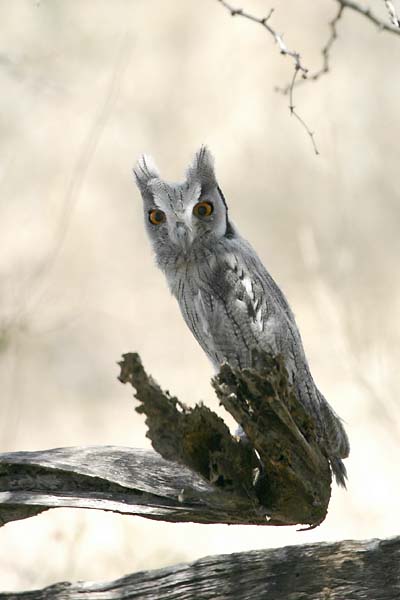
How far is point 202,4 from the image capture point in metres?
9.55

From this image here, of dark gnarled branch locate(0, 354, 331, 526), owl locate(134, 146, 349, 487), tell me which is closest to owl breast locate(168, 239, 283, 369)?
owl locate(134, 146, 349, 487)

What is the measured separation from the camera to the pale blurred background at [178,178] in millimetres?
8039

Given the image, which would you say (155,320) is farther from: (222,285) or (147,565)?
(222,285)

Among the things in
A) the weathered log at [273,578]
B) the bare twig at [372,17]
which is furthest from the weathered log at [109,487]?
the bare twig at [372,17]

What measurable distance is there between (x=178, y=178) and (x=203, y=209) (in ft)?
13.5

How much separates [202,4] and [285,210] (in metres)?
2.20

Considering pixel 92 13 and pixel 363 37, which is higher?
pixel 92 13

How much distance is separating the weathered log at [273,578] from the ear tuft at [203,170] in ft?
4.40

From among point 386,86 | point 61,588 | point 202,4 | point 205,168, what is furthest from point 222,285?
point 202,4

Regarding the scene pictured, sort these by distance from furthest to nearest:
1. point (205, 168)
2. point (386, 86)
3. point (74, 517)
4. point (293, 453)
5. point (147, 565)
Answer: point (386, 86), point (74, 517), point (147, 565), point (205, 168), point (293, 453)

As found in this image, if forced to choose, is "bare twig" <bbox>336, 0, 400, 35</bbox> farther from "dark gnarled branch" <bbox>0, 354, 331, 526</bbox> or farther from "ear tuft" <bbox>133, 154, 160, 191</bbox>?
"ear tuft" <bbox>133, 154, 160, 191</bbox>

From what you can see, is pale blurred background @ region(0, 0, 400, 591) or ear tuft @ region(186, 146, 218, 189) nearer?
ear tuft @ region(186, 146, 218, 189)

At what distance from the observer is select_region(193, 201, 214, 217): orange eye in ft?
12.3

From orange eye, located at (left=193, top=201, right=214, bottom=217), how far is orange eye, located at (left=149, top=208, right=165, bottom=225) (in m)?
0.13
